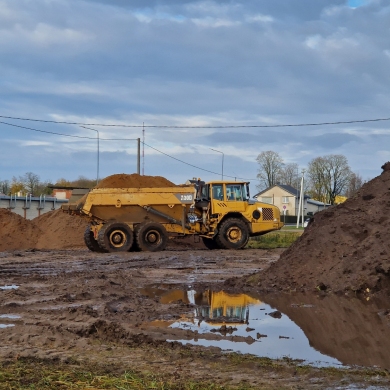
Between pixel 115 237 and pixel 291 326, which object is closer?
pixel 291 326

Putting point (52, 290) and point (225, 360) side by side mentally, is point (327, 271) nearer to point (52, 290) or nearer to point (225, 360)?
point (52, 290)

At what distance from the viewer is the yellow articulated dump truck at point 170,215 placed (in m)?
26.8

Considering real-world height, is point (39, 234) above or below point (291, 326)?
above

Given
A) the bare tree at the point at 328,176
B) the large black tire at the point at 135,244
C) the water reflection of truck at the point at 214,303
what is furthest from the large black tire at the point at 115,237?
the bare tree at the point at 328,176

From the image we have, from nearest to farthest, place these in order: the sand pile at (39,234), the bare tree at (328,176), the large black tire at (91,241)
Answer: the large black tire at (91,241)
the sand pile at (39,234)
the bare tree at (328,176)

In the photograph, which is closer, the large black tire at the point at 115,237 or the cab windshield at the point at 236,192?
the large black tire at the point at 115,237

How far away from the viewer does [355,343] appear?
8633 millimetres

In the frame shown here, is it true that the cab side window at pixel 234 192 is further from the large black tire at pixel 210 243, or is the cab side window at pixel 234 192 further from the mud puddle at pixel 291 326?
the mud puddle at pixel 291 326

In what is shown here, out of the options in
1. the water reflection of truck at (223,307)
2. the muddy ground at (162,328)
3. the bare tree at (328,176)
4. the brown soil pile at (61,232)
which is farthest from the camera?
the bare tree at (328,176)

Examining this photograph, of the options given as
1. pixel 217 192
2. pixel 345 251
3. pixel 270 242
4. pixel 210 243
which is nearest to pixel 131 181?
pixel 270 242

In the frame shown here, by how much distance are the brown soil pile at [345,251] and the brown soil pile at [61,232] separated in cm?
1937

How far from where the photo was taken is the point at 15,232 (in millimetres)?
33875

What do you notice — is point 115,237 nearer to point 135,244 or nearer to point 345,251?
point 135,244

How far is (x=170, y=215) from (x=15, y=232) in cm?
1030
